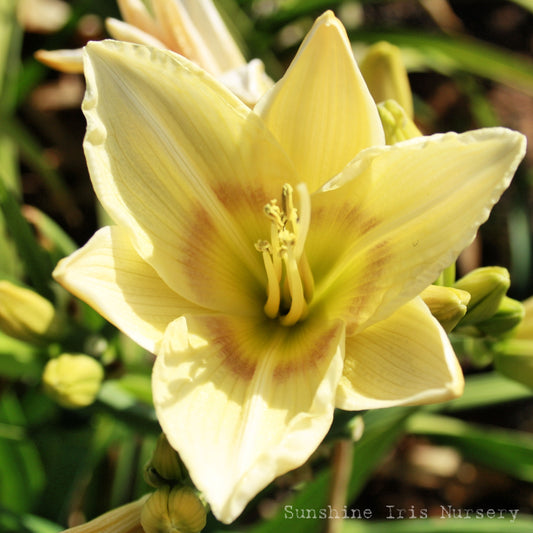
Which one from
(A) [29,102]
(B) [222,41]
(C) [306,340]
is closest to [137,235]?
(C) [306,340]

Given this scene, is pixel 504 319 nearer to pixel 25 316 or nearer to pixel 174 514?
pixel 174 514

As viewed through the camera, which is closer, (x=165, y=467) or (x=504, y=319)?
(x=165, y=467)

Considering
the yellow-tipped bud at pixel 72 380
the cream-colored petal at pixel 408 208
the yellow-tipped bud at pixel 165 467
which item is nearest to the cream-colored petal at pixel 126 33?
the cream-colored petal at pixel 408 208

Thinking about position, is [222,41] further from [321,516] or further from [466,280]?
[321,516]

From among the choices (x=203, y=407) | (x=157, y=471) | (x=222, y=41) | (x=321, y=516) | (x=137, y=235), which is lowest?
(x=321, y=516)

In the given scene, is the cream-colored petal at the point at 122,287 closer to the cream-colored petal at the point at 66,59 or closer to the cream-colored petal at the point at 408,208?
the cream-colored petal at the point at 408,208

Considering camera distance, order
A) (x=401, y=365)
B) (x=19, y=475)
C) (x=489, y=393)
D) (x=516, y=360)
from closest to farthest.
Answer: (x=401, y=365)
(x=516, y=360)
(x=19, y=475)
(x=489, y=393)

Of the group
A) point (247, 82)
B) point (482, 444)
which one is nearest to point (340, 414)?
point (247, 82)
